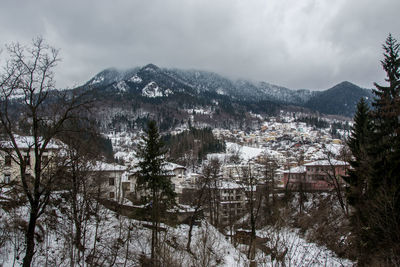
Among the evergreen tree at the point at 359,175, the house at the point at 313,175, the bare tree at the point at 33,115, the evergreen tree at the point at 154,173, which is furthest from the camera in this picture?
the house at the point at 313,175

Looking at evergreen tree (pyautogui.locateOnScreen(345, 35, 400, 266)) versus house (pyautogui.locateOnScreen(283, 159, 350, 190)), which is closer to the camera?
evergreen tree (pyautogui.locateOnScreen(345, 35, 400, 266))

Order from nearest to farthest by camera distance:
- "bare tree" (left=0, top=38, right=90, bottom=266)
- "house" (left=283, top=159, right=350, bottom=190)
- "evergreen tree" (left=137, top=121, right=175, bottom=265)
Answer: "bare tree" (left=0, top=38, right=90, bottom=266) → "evergreen tree" (left=137, top=121, right=175, bottom=265) → "house" (left=283, top=159, right=350, bottom=190)

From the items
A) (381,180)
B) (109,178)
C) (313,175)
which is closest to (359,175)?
(381,180)

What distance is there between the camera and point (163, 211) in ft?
74.8

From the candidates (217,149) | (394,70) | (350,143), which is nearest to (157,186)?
(394,70)

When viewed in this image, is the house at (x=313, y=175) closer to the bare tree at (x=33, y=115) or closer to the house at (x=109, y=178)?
the house at (x=109, y=178)

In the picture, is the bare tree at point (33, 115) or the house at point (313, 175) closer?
the bare tree at point (33, 115)

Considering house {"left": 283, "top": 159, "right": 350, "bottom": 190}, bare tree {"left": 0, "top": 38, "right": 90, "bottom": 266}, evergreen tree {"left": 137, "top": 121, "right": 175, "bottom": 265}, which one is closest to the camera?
bare tree {"left": 0, "top": 38, "right": 90, "bottom": 266}

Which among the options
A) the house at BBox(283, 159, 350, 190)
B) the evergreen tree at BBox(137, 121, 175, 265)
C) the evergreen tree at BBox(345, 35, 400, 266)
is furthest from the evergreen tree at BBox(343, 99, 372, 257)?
the house at BBox(283, 159, 350, 190)

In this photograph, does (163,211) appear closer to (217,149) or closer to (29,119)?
(29,119)

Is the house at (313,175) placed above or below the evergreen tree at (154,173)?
below

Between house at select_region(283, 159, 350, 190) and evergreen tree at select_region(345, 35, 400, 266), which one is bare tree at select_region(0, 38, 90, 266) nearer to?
evergreen tree at select_region(345, 35, 400, 266)

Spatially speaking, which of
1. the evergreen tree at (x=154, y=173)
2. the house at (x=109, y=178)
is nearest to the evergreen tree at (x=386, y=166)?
the evergreen tree at (x=154, y=173)

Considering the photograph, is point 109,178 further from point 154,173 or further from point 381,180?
point 381,180
